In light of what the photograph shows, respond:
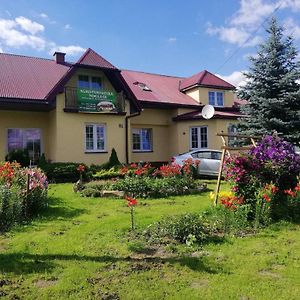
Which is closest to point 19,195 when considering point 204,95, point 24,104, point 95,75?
point 24,104

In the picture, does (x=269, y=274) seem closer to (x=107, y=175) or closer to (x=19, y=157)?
(x=107, y=175)

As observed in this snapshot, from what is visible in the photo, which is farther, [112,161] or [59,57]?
[59,57]

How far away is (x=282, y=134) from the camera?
17.7 meters

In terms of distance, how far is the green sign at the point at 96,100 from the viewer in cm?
1994

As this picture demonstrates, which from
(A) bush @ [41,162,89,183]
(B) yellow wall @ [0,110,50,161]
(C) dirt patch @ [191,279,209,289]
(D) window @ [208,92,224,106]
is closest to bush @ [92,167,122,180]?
(A) bush @ [41,162,89,183]

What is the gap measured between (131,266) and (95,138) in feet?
52.6

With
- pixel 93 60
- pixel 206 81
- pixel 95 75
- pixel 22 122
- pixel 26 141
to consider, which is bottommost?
pixel 26 141

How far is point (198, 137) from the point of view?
24.0 metres

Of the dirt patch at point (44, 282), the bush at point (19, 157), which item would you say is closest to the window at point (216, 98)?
the bush at point (19, 157)

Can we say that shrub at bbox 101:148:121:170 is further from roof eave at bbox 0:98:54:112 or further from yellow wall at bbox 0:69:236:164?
roof eave at bbox 0:98:54:112

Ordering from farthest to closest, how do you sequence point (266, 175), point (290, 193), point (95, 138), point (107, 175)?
point (95, 138) < point (107, 175) < point (266, 175) < point (290, 193)

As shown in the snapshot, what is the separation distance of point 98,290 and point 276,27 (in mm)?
17961

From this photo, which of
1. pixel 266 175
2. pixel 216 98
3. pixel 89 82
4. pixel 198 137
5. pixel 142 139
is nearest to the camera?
pixel 266 175

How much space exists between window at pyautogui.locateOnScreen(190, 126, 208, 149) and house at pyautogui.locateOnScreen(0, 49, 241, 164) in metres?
0.03
